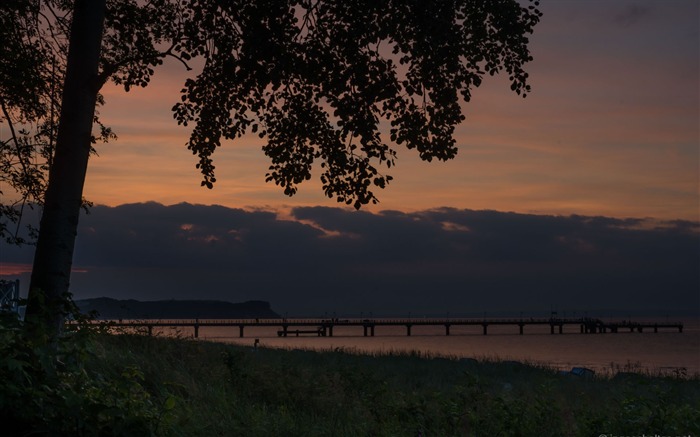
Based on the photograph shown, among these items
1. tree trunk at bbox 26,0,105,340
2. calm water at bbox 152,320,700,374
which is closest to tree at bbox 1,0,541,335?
tree trunk at bbox 26,0,105,340

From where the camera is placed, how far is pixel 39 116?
16.8 metres

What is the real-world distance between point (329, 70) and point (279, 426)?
641cm

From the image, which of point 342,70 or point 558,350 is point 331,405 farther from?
point 558,350

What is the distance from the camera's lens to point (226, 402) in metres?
12.0

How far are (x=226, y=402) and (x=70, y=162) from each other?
4577 mm

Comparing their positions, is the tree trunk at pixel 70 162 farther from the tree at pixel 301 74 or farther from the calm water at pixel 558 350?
the calm water at pixel 558 350

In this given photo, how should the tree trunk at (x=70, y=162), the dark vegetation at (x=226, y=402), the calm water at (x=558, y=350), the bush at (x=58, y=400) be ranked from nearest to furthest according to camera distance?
the bush at (x=58, y=400), the dark vegetation at (x=226, y=402), the tree trunk at (x=70, y=162), the calm water at (x=558, y=350)

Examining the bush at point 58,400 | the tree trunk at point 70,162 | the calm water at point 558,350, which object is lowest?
the calm water at point 558,350

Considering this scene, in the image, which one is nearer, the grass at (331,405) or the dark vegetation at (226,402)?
the dark vegetation at (226,402)

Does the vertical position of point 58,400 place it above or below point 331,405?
above

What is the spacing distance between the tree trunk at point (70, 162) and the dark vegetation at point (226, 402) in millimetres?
1201

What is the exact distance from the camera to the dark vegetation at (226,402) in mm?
7234

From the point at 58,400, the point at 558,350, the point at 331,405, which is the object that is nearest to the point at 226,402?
the point at 331,405

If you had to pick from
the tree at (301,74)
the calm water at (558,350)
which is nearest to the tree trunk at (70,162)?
the tree at (301,74)
